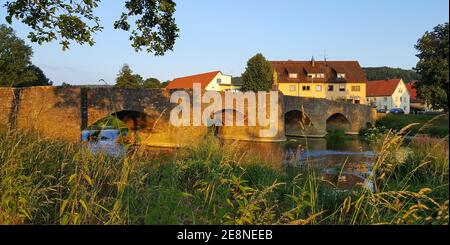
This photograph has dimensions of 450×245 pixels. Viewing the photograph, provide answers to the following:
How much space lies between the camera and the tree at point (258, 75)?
147 ft

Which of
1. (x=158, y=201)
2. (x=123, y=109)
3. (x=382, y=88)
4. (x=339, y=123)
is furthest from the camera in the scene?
(x=382, y=88)

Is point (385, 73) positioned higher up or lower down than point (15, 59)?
higher up

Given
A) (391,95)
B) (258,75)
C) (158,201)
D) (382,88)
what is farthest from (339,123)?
(158,201)

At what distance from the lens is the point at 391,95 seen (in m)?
57.5

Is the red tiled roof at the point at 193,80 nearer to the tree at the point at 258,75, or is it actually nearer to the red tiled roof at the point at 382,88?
the tree at the point at 258,75

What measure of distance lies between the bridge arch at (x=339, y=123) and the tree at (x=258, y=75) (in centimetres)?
953

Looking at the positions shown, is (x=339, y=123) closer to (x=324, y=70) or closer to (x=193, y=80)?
(x=324, y=70)

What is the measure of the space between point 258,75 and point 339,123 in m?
11.8

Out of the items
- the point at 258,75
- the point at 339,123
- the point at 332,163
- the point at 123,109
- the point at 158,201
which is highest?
the point at 258,75

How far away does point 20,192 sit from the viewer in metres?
3.05

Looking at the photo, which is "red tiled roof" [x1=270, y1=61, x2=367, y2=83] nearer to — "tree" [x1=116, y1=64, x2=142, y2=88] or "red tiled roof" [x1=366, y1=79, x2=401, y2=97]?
"red tiled roof" [x1=366, y1=79, x2=401, y2=97]

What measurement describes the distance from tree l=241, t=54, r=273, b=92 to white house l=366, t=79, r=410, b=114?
20039 mm

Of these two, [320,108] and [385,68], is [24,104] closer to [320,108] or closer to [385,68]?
[320,108]

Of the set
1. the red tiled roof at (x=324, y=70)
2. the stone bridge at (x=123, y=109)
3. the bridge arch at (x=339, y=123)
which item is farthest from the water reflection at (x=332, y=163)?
the red tiled roof at (x=324, y=70)
